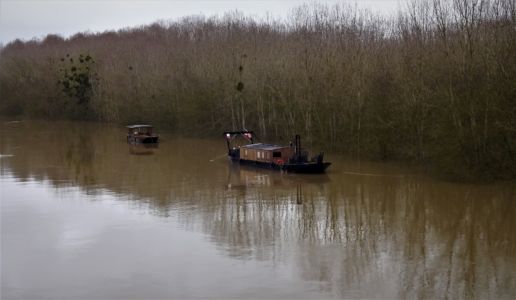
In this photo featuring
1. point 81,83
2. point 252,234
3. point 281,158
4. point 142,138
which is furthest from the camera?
point 81,83

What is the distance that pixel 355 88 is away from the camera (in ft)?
117

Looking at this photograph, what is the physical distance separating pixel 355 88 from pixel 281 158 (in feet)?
21.8

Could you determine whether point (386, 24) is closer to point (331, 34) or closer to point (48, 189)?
point (331, 34)

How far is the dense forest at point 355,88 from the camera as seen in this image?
27.3 m

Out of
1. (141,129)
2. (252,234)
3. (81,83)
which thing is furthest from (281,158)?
(81,83)

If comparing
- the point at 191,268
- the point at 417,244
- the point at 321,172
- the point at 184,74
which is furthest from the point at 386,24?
the point at 191,268

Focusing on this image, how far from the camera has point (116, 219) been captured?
72.2 feet

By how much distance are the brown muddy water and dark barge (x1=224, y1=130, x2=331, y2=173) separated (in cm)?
52

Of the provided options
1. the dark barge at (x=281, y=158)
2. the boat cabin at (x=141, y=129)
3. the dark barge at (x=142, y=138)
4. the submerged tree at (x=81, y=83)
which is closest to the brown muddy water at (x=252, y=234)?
the dark barge at (x=281, y=158)

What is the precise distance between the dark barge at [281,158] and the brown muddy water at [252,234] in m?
0.52

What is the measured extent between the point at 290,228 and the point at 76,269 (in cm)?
693

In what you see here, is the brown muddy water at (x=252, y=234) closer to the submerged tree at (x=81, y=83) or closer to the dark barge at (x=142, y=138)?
the dark barge at (x=142, y=138)

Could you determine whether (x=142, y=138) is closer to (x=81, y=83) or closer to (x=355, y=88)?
(x=355, y=88)

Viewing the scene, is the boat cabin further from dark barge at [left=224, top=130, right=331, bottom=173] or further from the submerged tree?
the submerged tree
